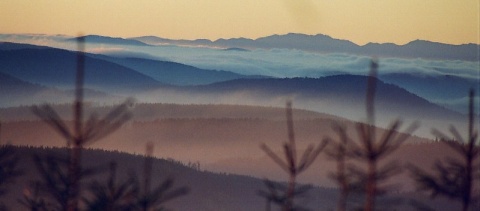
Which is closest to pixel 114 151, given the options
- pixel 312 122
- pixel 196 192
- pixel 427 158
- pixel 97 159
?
pixel 97 159

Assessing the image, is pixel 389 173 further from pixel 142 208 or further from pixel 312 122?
pixel 312 122

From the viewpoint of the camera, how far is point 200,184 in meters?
46.8

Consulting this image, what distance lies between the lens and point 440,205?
45812mm

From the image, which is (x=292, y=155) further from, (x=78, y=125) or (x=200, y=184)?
(x=200, y=184)

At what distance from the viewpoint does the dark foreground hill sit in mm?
43781

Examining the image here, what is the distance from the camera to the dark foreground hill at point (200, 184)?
43.8 metres

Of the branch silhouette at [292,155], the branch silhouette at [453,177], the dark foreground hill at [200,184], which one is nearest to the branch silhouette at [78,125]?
the branch silhouette at [292,155]

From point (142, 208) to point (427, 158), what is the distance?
34.0 metres

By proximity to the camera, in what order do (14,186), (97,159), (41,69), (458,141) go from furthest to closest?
(97,159) → (41,69) → (14,186) → (458,141)

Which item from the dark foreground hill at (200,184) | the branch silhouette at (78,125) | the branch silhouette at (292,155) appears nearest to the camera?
the branch silhouette at (78,125)

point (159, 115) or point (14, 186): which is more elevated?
point (159, 115)

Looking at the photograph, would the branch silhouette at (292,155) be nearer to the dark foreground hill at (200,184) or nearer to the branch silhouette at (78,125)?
the branch silhouette at (78,125)

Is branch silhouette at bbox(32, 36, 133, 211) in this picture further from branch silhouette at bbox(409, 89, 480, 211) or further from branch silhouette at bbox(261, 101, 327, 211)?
branch silhouette at bbox(409, 89, 480, 211)

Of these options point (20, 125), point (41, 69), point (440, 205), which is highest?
point (41, 69)
